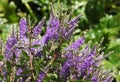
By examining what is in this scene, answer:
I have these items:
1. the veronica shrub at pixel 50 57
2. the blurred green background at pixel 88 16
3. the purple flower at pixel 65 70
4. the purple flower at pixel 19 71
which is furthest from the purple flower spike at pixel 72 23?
the blurred green background at pixel 88 16

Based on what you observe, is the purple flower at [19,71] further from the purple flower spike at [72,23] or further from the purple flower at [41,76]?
the purple flower spike at [72,23]

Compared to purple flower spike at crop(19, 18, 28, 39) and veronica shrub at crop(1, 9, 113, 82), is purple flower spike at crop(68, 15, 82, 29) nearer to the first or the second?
veronica shrub at crop(1, 9, 113, 82)

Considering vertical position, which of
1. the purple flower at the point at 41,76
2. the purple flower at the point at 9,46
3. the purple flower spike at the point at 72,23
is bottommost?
the purple flower at the point at 41,76

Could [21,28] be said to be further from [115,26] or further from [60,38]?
[115,26]

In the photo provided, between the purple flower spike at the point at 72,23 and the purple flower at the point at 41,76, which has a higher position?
the purple flower spike at the point at 72,23

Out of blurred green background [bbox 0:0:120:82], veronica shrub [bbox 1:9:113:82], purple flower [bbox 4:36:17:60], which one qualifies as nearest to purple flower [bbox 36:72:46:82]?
veronica shrub [bbox 1:9:113:82]

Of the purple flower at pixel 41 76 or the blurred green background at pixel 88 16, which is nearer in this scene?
the purple flower at pixel 41 76
